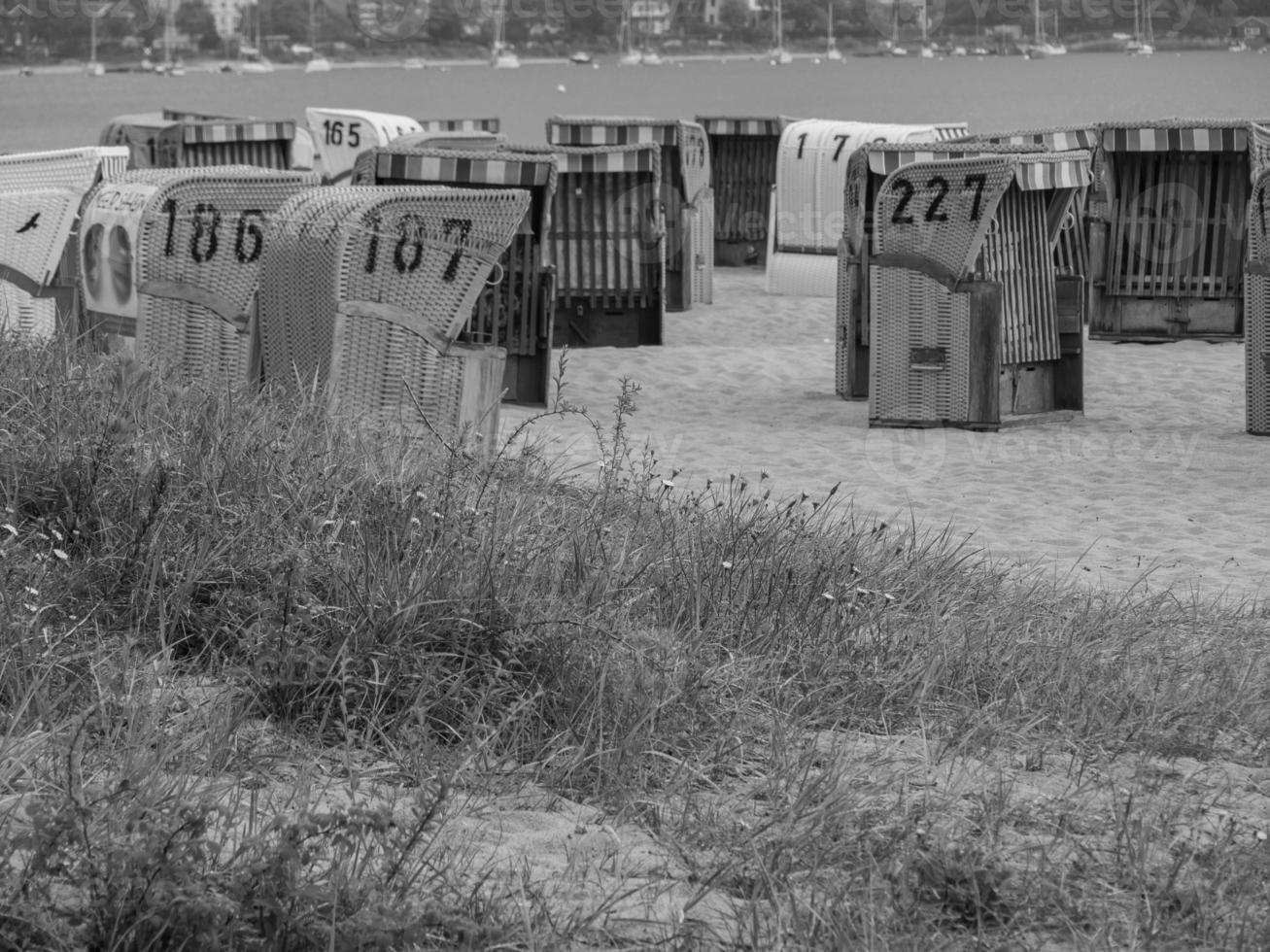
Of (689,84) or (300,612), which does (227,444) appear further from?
(689,84)

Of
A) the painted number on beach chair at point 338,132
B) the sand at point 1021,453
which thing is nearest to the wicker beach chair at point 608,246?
the sand at point 1021,453

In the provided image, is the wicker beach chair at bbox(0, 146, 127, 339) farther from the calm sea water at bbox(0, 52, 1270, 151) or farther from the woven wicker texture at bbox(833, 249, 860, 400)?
the calm sea water at bbox(0, 52, 1270, 151)

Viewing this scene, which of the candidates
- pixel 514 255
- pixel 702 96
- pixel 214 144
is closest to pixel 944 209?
pixel 514 255

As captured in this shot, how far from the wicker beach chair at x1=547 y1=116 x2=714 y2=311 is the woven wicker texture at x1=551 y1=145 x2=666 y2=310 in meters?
1.40

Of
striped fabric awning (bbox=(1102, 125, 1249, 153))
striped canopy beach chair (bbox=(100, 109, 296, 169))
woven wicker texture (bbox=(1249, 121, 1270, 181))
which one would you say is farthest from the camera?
striped canopy beach chair (bbox=(100, 109, 296, 169))

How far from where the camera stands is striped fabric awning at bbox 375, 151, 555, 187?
1038 cm

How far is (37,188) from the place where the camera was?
30.0 ft

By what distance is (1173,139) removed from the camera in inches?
520

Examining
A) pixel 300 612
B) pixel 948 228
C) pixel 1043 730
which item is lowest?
pixel 1043 730

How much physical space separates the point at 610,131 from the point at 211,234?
7.98m

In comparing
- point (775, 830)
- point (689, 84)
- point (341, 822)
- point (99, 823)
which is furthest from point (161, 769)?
point (689, 84)

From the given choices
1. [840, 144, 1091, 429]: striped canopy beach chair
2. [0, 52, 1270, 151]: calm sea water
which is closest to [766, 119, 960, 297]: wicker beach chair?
[840, 144, 1091, 429]: striped canopy beach chair

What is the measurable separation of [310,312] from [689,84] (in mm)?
147739

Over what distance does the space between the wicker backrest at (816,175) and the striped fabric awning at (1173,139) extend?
305cm
